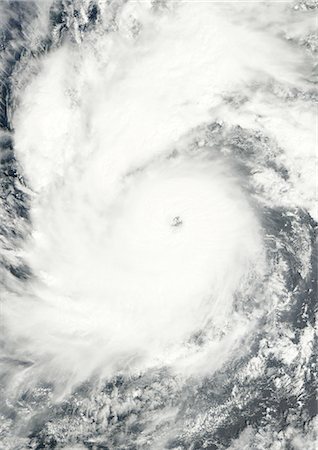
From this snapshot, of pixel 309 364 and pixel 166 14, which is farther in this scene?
pixel 166 14

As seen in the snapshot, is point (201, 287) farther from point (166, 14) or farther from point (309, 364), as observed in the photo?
point (166, 14)

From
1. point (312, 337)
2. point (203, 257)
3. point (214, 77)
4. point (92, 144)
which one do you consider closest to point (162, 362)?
point (203, 257)

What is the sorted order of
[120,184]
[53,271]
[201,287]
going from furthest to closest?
1. [120,184]
2. [53,271]
3. [201,287]

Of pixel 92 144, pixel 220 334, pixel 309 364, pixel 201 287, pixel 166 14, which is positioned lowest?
pixel 309 364

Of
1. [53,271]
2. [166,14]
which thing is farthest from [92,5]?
[53,271]

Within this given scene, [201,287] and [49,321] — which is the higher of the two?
[49,321]

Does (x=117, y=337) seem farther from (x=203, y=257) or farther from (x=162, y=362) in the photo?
(x=203, y=257)

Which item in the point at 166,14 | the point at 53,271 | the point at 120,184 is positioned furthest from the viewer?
the point at 166,14
